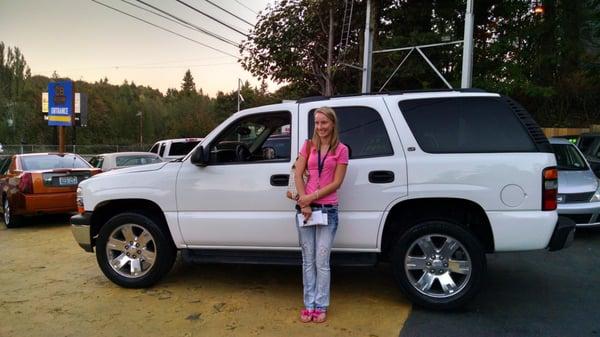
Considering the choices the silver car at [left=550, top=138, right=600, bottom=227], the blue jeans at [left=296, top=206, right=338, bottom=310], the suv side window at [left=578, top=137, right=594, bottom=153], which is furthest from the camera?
the suv side window at [left=578, top=137, right=594, bottom=153]

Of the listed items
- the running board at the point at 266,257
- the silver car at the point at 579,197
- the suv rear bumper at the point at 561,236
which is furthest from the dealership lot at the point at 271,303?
the silver car at the point at 579,197

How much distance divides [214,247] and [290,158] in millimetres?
1230

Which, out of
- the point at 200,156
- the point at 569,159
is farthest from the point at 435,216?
the point at 569,159

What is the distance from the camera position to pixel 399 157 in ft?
14.8

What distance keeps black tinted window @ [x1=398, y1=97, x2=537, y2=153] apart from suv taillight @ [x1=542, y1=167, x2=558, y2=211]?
249 millimetres

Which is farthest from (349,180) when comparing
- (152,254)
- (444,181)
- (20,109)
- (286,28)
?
(20,109)

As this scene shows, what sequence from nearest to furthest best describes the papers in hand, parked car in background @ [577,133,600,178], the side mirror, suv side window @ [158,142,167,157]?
the papers in hand < the side mirror < parked car in background @ [577,133,600,178] < suv side window @ [158,142,167,157]

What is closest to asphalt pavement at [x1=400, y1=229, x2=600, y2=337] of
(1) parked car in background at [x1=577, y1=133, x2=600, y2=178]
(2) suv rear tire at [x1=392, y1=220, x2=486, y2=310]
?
(2) suv rear tire at [x1=392, y1=220, x2=486, y2=310]

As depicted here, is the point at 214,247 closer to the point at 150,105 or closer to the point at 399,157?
the point at 399,157

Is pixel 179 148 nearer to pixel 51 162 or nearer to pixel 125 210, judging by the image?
pixel 51 162

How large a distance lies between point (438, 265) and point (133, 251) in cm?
318

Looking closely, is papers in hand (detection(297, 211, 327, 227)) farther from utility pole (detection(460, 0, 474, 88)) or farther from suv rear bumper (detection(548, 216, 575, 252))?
utility pole (detection(460, 0, 474, 88))

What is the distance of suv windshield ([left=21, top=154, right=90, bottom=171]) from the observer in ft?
31.4

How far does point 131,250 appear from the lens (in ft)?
17.4
